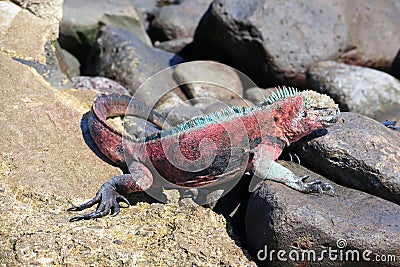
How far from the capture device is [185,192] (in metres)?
4.39

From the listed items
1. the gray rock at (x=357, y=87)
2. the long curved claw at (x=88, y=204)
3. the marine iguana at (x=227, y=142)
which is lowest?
the gray rock at (x=357, y=87)

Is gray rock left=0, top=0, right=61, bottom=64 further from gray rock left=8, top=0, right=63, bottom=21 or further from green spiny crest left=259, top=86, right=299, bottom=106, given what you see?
green spiny crest left=259, top=86, right=299, bottom=106

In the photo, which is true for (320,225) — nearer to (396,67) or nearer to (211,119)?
(211,119)

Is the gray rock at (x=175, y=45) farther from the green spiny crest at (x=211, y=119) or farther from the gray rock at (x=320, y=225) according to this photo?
the gray rock at (x=320, y=225)

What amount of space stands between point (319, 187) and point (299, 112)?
689 millimetres

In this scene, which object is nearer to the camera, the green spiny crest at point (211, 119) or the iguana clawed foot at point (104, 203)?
the iguana clawed foot at point (104, 203)

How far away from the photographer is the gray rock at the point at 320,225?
337 cm

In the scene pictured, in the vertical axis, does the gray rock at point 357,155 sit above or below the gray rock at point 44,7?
above

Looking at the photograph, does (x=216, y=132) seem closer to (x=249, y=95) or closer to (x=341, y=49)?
(x=249, y=95)

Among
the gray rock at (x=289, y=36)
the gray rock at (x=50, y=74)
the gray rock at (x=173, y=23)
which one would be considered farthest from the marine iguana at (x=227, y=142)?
the gray rock at (x=173, y=23)

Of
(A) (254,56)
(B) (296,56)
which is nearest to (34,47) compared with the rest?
(A) (254,56)

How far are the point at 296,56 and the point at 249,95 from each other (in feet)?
3.35

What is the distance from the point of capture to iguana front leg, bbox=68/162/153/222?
3857mm

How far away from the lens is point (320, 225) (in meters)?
3.43
